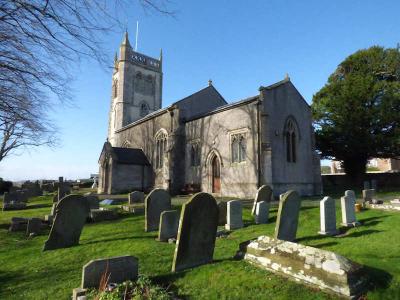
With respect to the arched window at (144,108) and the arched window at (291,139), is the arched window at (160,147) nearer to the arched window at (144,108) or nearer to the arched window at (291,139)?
the arched window at (291,139)

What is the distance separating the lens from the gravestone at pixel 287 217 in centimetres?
794

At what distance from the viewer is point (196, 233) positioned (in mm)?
6367

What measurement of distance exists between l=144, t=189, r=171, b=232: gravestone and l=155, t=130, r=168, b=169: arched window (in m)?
17.6

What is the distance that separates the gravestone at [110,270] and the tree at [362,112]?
27.5 meters

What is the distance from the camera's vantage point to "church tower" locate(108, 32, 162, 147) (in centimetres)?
4371

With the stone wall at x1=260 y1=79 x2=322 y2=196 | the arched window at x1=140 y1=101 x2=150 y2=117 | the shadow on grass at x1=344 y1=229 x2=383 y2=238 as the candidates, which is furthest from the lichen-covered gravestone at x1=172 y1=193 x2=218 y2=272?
the arched window at x1=140 y1=101 x2=150 y2=117

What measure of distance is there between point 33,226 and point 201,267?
7.46m

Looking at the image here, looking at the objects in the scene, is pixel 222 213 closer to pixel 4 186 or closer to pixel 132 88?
pixel 4 186

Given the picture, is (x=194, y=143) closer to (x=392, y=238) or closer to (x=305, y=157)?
(x=305, y=157)

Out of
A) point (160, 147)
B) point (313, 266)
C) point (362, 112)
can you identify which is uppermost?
point (362, 112)

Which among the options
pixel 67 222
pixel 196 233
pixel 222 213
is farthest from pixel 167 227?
pixel 222 213

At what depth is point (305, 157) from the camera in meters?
22.2

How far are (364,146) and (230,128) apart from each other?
47.0ft

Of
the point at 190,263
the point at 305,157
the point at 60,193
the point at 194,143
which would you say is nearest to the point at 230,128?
the point at 194,143
